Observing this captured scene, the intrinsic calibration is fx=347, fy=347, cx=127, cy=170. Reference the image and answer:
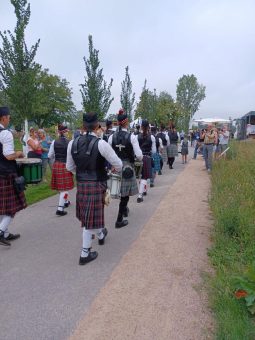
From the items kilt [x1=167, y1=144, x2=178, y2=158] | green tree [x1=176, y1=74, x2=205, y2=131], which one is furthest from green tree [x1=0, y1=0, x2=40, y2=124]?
green tree [x1=176, y1=74, x2=205, y2=131]

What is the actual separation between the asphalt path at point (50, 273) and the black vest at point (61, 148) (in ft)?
3.49

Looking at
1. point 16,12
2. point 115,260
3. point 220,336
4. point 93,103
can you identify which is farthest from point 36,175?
point 93,103

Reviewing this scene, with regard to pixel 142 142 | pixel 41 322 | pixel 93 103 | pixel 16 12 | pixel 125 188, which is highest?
pixel 16 12

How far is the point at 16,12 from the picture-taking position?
11.0 m

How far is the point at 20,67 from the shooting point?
444 inches

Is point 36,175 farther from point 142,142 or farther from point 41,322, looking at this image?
point 142,142

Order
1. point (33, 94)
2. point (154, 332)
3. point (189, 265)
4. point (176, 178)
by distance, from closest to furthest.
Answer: point (154, 332) → point (189, 265) → point (176, 178) → point (33, 94)

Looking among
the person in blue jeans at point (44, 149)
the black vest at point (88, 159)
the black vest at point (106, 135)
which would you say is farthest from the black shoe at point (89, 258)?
the person in blue jeans at point (44, 149)

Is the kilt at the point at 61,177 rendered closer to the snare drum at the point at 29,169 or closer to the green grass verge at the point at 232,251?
the snare drum at the point at 29,169

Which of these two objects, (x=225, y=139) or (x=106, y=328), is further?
(x=225, y=139)

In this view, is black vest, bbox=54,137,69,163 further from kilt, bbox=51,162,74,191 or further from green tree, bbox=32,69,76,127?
green tree, bbox=32,69,76,127

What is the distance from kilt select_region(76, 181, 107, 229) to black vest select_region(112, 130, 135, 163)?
1.29 metres

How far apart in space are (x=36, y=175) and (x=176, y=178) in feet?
21.9

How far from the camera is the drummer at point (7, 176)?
4293mm
